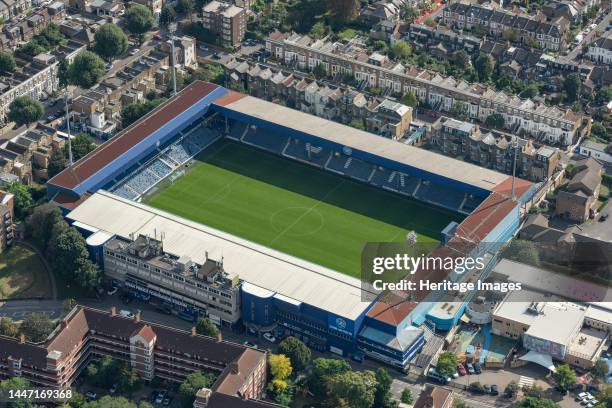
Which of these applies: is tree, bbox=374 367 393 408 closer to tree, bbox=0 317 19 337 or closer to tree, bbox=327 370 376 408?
tree, bbox=327 370 376 408

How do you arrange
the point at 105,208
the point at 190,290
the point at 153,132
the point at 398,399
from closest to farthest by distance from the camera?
the point at 398,399
the point at 190,290
the point at 105,208
the point at 153,132

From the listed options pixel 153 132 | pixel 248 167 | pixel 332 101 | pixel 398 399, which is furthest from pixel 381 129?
pixel 398 399

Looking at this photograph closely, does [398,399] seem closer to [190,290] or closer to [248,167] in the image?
[190,290]

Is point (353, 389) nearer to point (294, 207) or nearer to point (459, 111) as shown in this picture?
point (294, 207)

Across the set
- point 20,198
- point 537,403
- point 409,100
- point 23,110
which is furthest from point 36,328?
point 409,100

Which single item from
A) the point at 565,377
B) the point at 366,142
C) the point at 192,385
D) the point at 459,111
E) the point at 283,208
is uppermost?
the point at 366,142

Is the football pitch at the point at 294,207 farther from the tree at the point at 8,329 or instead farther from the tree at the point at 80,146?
the tree at the point at 8,329
